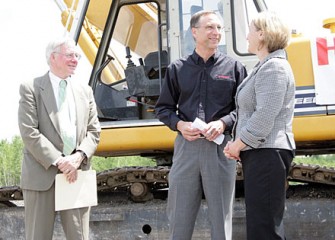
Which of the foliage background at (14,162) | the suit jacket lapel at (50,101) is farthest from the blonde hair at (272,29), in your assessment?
the foliage background at (14,162)

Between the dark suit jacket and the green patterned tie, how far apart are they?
0.10 ft

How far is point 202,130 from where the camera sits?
3979 millimetres

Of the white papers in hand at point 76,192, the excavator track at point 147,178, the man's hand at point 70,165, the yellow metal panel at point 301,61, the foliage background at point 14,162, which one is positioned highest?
the yellow metal panel at point 301,61

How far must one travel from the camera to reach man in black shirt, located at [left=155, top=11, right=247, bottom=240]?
13.4 ft

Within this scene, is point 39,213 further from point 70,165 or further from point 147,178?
point 147,178

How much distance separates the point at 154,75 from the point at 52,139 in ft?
6.81

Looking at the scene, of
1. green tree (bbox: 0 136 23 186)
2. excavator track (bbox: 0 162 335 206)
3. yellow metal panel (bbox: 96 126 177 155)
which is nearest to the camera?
yellow metal panel (bbox: 96 126 177 155)

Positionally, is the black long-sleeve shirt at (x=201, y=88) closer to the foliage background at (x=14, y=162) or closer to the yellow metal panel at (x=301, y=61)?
the yellow metal panel at (x=301, y=61)

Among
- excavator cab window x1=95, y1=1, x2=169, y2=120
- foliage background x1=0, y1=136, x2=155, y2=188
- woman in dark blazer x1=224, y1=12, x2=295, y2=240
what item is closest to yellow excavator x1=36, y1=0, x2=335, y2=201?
excavator cab window x1=95, y1=1, x2=169, y2=120

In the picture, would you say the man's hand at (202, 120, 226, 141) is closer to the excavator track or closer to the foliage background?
the excavator track

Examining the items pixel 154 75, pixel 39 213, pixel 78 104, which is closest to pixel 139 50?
pixel 154 75

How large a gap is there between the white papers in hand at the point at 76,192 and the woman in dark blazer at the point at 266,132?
109 cm

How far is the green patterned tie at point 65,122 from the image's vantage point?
4.18m

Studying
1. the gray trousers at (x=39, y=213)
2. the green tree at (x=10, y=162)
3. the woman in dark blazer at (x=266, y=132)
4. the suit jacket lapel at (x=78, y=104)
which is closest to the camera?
the woman in dark blazer at (x=266, y=132)
